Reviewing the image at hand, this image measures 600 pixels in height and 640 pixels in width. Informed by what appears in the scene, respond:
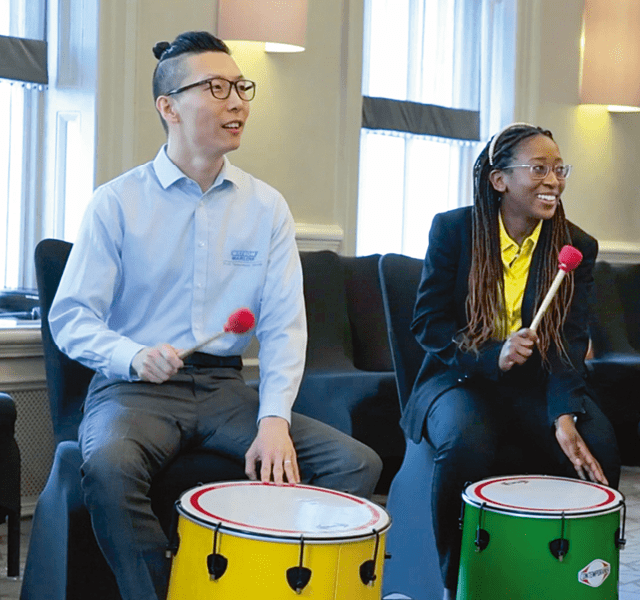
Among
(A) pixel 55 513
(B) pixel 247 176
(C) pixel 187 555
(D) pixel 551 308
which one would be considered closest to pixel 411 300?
(D) pixel 551 308

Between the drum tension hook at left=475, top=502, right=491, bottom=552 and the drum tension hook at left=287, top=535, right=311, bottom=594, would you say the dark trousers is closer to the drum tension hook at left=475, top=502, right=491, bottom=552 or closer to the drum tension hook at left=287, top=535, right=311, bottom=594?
the drum tension hook at left=475, top=502, right=491, bottom=552

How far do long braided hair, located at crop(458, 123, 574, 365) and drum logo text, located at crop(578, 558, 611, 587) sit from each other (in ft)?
2.37

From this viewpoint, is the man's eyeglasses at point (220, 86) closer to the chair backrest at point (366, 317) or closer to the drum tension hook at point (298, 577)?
the drum tension hook at point (298, 577)

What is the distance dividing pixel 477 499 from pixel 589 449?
595 millimetres

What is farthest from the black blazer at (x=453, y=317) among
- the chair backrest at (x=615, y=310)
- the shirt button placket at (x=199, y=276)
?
the chair backrest at (x=615, y=310)

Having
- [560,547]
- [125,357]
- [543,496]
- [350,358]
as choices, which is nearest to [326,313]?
[350,358]

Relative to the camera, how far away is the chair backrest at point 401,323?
9.45 ft

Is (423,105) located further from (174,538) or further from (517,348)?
(174,538)

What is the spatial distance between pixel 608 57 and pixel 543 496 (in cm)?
393

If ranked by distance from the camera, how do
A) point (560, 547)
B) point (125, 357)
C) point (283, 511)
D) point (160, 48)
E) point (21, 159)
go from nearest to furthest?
point (283, 511) < point (560, 547) < point (125, 357) < point (160, 48) < point (21, 159)

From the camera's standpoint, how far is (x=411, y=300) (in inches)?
115

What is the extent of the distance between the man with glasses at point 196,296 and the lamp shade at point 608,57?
3406mm

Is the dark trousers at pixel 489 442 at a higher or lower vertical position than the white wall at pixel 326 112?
lower

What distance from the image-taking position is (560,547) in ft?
6.42
